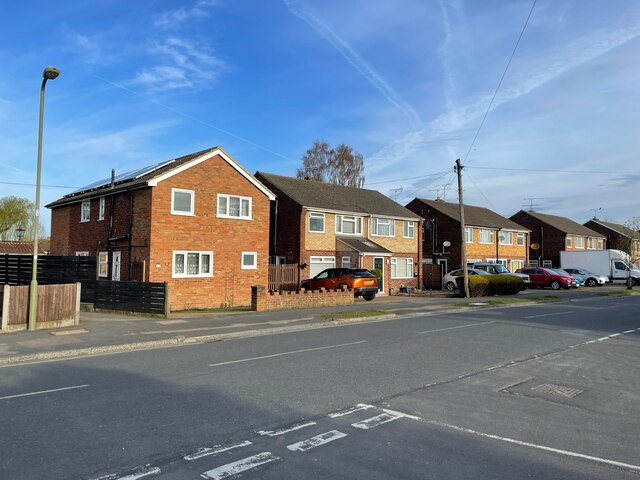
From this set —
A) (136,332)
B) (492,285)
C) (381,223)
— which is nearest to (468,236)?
(381,223)

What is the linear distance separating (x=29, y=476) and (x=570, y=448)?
515 cm

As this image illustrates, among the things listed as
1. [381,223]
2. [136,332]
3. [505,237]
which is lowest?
[136,332]

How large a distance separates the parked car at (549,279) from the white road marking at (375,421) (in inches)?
1512

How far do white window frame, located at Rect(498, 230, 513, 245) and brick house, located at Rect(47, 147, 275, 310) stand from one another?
3054cm

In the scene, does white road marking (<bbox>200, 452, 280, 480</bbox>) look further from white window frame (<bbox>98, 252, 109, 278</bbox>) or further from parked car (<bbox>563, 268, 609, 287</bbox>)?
parked car (<bbox>563, 268, 609, 287</bbox>)

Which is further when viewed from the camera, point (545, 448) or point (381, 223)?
point (381, 223)

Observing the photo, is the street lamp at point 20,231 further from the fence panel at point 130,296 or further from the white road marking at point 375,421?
the white road marking at point 375,421

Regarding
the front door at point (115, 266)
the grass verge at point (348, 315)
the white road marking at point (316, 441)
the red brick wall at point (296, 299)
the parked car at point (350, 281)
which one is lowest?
the white road marking at point (316, 441)

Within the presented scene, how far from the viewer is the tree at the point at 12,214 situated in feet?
175

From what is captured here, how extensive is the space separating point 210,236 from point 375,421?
18.2 metres

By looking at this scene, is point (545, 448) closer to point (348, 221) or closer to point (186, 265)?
point (186, 265)

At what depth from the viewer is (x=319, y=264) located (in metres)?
30.8

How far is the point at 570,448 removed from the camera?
16.5ft

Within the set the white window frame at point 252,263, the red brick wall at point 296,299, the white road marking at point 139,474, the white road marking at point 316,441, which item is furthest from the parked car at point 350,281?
the white road marking at point 139,474
